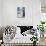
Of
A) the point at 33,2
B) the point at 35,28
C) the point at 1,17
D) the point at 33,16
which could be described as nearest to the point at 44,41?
the point at 35,28

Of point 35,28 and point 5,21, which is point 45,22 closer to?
point 35,28

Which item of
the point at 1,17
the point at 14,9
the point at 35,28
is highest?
the point at 14,9

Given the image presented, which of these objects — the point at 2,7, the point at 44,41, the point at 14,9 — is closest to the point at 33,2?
the point at 14,9

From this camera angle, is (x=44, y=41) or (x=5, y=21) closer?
(x=44, y=41)

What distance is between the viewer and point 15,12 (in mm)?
5074

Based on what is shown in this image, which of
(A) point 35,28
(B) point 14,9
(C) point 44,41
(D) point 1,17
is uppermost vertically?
(B) point 14,9

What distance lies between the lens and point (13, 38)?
485 cm

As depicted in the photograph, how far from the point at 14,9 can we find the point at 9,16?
33cm

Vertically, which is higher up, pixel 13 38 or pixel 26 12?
pixel 26 12

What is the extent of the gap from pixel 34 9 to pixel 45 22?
0.65m

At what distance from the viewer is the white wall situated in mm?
5023

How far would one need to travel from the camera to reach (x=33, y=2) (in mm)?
5020

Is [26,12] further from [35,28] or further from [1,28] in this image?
[1,28]

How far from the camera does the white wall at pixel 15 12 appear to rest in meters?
5.02
